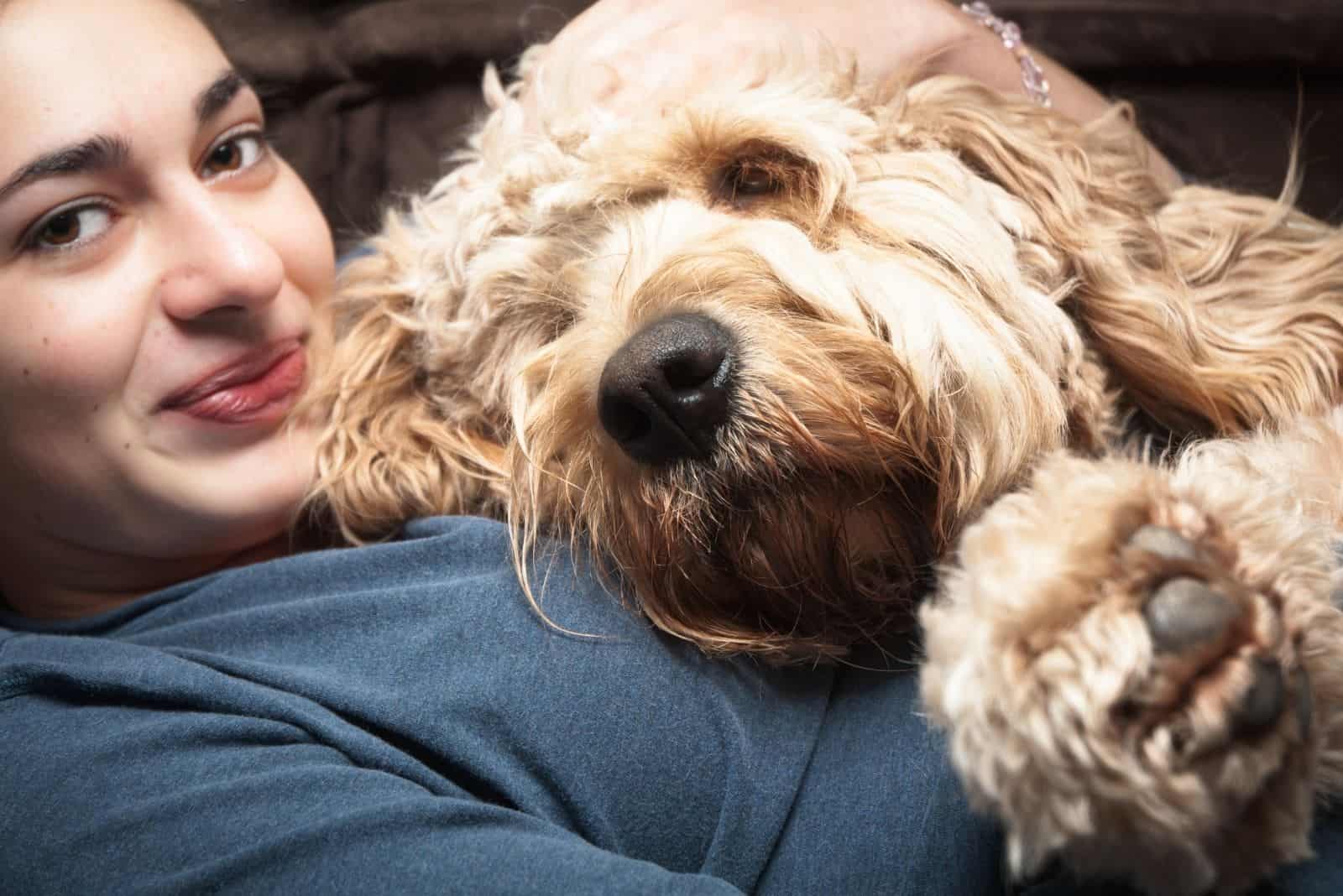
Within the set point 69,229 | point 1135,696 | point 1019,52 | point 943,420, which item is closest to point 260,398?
point 69,229

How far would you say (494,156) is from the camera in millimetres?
1714

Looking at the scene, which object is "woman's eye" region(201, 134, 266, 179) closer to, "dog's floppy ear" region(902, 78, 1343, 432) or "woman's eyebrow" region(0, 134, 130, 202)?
"woman's eyebrow" region(0, 134, 130, 202)

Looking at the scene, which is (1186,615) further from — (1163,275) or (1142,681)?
(1163,275)

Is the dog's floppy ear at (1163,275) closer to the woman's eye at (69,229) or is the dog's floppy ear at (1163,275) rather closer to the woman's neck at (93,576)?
the woman's eye at (69,229)

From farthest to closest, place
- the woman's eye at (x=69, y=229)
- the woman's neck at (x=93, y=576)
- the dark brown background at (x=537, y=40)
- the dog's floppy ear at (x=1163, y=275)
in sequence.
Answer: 1. the dark brown background at (x=537, y=40)
2. the woman's neck at (x=93, y=576)
3. the woman's eye at (x=69, y=229)
4. the dog's floppy ear at (x=1163, y=275)

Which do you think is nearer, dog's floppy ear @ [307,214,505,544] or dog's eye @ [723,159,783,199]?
dog's eye @ [723,159,783,199]

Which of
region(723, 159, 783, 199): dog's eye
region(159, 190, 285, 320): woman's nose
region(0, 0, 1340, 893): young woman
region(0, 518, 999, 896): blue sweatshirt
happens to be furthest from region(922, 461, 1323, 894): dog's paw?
region(159, 190, 285, 320): woman's nose

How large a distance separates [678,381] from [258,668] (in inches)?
28.8

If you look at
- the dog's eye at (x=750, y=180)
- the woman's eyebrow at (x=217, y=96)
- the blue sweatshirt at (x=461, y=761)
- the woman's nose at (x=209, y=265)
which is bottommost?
the blue sweatshirt at (x=461, y=761)

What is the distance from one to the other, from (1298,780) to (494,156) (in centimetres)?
139

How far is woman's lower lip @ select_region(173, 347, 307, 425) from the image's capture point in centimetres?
168

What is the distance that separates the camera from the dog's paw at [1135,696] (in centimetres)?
87

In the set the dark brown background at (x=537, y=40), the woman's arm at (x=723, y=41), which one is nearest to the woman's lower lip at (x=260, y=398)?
the woman's arm at (x=723, y=41)

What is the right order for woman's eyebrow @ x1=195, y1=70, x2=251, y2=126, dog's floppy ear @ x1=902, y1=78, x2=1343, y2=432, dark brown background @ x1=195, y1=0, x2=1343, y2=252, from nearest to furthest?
dog's floppy ear @ x1=902, y1=78, x2=1343, y2=432
woman's eyebrow @ x1=195, y1=70, x2=251, y2=126
dark brown background @ x1=195, y1=0, x2=1343, y2=252
